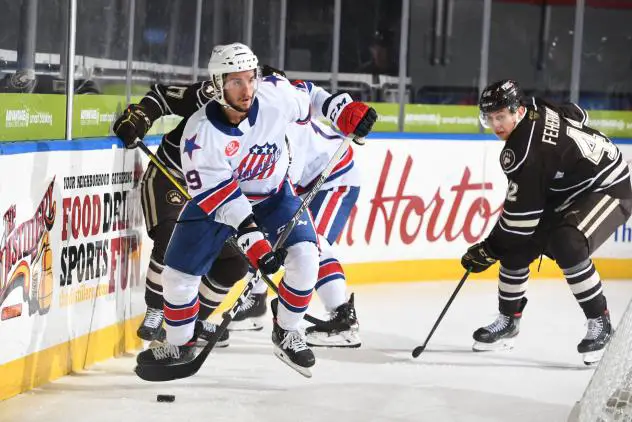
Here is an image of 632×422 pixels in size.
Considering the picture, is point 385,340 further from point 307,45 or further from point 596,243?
point 307,45

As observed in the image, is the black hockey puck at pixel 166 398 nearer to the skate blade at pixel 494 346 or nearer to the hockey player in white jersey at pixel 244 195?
the hockey player in white jersey at pixel 244 195

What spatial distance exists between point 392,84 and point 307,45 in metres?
0.55

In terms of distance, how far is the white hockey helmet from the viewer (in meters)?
3.89

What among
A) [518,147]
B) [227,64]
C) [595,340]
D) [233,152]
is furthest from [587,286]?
[227,64]

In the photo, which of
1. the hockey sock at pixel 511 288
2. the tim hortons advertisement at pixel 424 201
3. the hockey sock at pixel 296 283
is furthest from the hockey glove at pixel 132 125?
the tim hortons advertisement at pixel 424 201

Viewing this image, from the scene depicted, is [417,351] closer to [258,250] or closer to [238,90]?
[258,250]

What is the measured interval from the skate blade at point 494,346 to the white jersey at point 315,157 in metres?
0.78

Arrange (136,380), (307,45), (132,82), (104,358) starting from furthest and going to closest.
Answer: (307,45) → (132,82) → (104,358) → (136,380)

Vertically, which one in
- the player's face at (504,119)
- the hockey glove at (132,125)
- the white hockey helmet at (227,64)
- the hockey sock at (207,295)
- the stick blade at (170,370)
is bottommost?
the stick blade at (170,370)

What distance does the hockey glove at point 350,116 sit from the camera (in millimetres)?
4238

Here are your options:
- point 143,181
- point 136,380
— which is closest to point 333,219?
point 143,181

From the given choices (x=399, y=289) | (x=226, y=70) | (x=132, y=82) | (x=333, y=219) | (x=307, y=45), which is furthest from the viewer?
(x=307, y=45)

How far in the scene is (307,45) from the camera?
24.0 ft

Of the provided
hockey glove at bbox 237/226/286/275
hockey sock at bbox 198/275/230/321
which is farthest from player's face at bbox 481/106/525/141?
hockey sock at bbox 198/275/230/321
